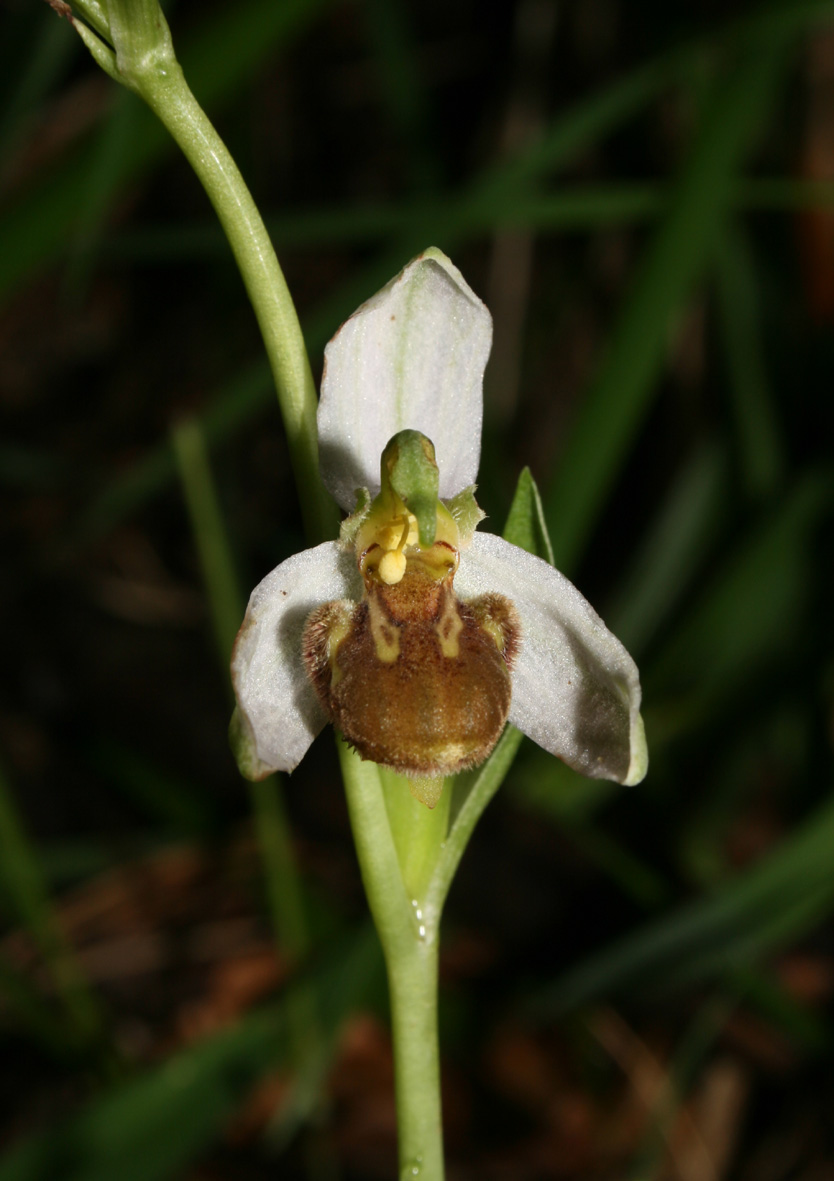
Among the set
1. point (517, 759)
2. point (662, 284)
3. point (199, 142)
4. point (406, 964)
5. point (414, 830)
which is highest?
point (662, 284)

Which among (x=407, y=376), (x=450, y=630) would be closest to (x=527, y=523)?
(x=450, y=630)

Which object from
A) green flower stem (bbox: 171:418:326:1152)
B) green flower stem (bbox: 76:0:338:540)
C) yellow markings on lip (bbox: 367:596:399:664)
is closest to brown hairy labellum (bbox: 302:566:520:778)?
yellow markings on lip (bbox: 367:596:399:664)

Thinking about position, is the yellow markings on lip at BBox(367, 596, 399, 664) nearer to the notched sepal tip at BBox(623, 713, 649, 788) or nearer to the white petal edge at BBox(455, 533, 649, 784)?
the white petal edge at BBox(455, 533, 649, 784)

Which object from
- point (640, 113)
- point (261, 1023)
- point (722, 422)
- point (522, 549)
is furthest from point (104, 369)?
point (522, 549)

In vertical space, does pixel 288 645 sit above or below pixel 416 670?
above

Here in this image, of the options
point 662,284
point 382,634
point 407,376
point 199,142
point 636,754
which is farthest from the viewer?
point 662,284

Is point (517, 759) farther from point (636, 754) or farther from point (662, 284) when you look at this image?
point (636, 754)

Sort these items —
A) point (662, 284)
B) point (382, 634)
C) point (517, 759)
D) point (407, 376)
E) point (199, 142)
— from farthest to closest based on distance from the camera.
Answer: point (517, 759)
point (662, 284)
point (407, 376)
point (382, 634)
point (199, 142)

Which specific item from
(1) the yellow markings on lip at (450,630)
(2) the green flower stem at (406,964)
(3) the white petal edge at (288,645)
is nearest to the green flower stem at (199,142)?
(3) the white petal edge at (288,645)
